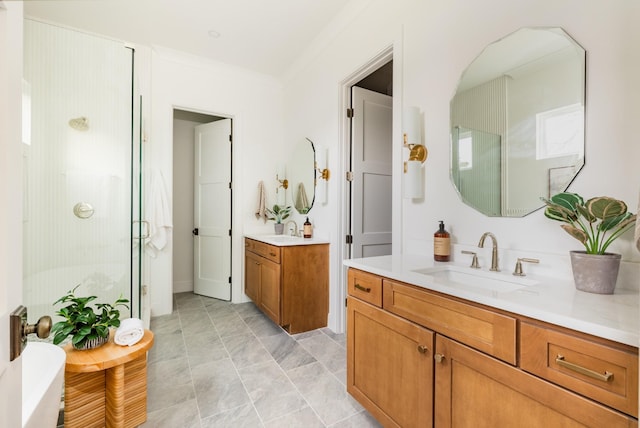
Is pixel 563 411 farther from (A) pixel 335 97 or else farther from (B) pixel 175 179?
(B) pixel 175 179

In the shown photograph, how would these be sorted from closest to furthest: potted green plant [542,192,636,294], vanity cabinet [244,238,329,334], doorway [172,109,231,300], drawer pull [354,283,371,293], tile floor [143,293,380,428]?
potted green plant [542,192,636,294], drawer pull [354,283,371,293], tile floor [143,293,380,428], vanity cabinet [244,238,329,334], doorway [172,109,231,300]

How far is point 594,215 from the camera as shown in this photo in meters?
0.97

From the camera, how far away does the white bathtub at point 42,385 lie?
84 cm

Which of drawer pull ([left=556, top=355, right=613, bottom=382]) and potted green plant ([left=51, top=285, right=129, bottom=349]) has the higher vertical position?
drawer pull ([left=556, top=355, right=613, bottom=382])

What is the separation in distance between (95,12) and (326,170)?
2.41 metres

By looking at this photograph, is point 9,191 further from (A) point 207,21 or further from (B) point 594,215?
(A) point 207,21

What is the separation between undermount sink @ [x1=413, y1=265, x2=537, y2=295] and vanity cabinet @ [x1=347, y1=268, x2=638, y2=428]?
9 centimetres

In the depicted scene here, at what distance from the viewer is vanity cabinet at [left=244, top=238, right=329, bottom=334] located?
2.60 meters

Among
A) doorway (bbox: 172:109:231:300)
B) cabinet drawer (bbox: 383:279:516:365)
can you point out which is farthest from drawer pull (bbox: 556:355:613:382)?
doorway (bbox: 172:109:231:300)

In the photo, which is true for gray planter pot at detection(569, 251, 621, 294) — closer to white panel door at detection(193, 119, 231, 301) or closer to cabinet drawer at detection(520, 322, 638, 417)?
cabinet drawer at detection(520, 322, 638, 417)

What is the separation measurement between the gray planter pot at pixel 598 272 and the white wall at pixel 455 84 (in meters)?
0.15

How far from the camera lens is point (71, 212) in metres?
1.80

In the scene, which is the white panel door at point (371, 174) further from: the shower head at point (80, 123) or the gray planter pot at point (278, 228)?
the shower head at point (80, 123)

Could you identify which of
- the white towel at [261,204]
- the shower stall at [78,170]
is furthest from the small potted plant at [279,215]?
the shower stall at [78,170]
